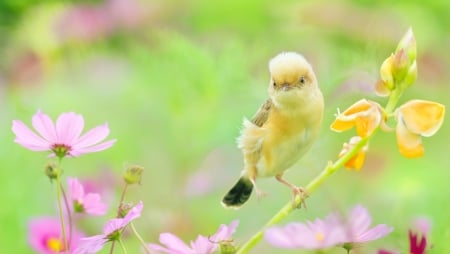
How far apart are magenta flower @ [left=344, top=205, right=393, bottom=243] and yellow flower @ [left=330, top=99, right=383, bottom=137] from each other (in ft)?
0.12

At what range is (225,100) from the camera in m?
1.10

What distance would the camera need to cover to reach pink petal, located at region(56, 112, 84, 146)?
46 cm

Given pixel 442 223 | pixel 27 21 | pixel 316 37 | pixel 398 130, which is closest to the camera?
pixel 398 130

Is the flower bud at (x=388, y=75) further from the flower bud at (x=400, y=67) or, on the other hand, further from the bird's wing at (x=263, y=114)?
the bird's wing at (x=263, y=114)

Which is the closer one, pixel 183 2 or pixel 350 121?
pixel 350 121

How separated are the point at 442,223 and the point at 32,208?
473mm

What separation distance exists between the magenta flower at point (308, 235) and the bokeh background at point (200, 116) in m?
0.08

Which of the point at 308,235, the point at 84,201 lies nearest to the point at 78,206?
the point at 84,201

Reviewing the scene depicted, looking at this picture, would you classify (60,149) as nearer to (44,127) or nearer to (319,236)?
(44,127)

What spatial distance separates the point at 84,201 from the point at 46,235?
0.55 ft

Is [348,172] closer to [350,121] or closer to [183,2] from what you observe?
[350,121]

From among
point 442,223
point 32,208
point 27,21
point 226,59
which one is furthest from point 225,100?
point 27,21

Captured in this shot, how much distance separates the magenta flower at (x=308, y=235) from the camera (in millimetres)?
378

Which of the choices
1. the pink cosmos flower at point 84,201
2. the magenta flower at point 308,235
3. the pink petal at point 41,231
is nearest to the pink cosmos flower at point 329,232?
the magenta flower at point 308,235
